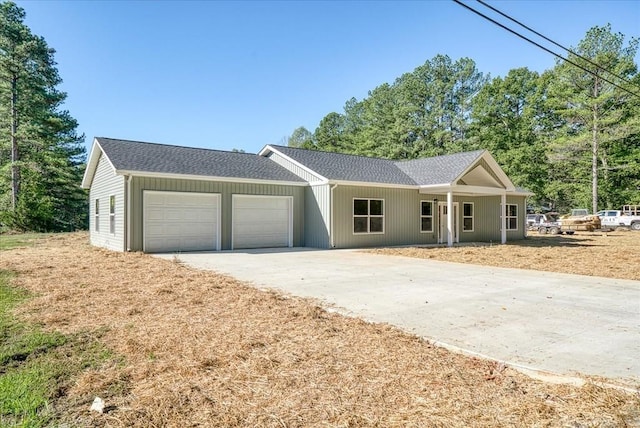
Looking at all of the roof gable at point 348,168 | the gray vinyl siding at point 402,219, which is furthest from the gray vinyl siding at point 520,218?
the roof gable at point 348,168

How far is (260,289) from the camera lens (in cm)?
709

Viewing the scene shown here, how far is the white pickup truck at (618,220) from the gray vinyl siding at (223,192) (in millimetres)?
25343

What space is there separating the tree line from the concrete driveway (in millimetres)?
28614

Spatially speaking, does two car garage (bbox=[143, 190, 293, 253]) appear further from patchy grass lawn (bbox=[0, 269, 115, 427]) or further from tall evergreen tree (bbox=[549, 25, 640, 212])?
tall evergreen tree (bbox=[549, 25, 640, 212])

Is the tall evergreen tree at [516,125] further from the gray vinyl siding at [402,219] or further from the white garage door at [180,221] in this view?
the white garage door at [180,221]

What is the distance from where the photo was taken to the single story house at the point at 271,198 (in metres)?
13.5

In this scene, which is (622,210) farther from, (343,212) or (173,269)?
A: (173,269)

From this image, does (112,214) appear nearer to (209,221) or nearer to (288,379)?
(209,221)

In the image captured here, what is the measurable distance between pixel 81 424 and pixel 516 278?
27.4 feet

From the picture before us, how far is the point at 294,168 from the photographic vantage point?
57.4 ft

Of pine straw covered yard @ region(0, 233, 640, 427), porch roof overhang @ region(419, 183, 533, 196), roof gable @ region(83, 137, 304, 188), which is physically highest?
roof gable @ region(83, 137, 304, 188)

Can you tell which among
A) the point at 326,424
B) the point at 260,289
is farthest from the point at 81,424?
the point at 260,289

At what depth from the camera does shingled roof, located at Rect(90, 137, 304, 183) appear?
44.6 feet

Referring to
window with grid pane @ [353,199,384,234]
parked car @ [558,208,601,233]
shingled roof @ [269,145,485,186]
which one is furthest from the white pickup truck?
window with grid pane @ [353,199,384,234]
